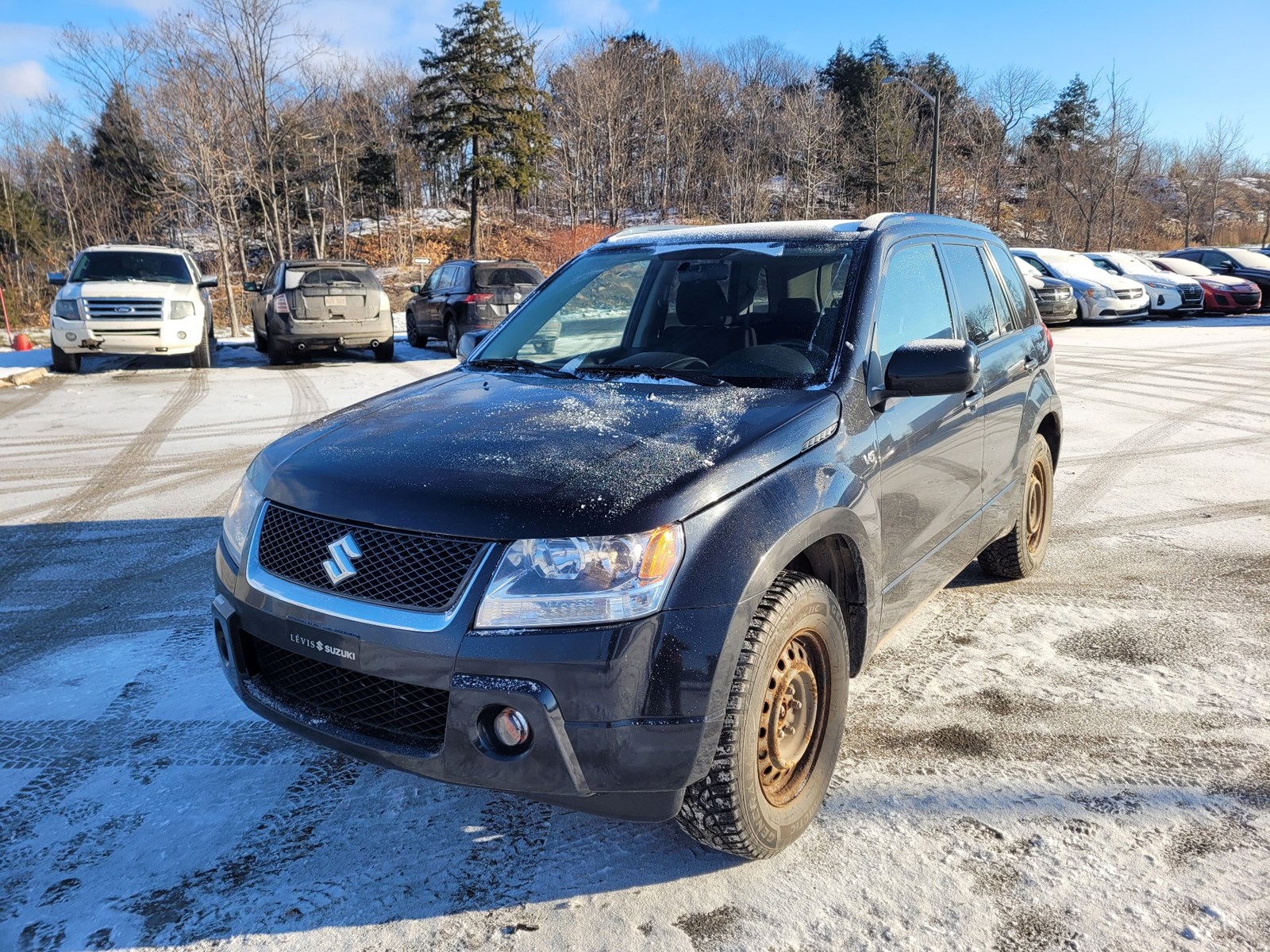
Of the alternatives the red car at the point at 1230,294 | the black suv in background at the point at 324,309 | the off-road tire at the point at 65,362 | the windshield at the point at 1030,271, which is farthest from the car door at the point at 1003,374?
the red car at the point at 1230,294

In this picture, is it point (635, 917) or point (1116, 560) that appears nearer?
point (635, 917)

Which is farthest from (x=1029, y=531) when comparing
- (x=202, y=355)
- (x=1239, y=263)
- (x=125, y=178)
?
(x=125, y=178)

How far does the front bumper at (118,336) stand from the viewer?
13.4 meters

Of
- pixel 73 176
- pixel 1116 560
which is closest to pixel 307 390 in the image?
pixel 1116 560

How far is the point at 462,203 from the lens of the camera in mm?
56438

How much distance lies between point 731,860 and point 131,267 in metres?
15.3

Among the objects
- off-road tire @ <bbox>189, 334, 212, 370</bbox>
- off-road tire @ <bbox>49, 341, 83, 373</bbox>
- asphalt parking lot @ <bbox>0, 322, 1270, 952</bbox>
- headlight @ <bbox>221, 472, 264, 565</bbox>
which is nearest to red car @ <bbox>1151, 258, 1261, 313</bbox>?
asphalt parking lot @ <bbox>0, 322, 1270, 952</bbox>

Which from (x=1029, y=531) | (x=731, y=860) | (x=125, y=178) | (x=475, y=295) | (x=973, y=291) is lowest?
(x=731, y=860)

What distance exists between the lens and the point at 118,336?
44.1 feet

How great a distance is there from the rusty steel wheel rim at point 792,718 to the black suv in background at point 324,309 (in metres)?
13.4

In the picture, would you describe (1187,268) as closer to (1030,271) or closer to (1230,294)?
(1230,294)

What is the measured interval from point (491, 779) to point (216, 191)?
2312 centimetres

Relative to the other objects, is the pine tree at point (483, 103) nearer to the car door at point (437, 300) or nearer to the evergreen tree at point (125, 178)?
the evergreen tree at point (125, 178)

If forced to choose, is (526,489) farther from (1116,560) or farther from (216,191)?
(216,191)
